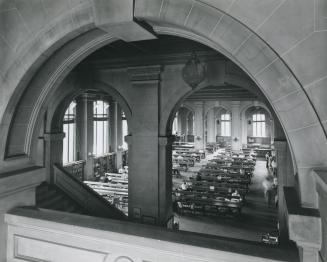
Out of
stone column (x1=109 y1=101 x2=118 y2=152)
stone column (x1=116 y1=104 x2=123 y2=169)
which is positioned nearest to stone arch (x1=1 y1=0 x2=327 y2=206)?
stone column (x1=109 y1=101 x2=118 y2=152)

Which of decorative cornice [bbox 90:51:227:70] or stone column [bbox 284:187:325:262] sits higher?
decorative cornice [bbox 90:51:227:70]

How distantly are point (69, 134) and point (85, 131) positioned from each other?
3.83ft

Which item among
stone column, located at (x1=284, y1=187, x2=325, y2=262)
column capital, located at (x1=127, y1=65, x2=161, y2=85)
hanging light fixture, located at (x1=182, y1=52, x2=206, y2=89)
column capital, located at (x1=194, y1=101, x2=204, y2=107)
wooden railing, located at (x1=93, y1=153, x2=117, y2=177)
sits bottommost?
wooden railing, located at (x1=93, y1=153, x2=117, y2=177)

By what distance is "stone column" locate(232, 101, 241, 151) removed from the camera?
92.8ft

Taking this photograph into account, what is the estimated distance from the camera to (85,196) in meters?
8.66

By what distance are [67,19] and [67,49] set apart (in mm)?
549

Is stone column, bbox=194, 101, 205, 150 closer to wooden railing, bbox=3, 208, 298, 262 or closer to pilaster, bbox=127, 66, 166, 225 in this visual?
pilaster, bbox=127, 66, 166, 225

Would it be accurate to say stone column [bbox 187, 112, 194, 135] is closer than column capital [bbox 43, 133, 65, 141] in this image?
No

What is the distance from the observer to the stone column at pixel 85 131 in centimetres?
1789

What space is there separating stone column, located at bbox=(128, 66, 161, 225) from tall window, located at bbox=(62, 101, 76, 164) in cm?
975

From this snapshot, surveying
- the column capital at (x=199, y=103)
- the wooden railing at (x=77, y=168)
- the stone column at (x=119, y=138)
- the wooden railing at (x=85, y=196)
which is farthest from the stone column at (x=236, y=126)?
the wooden railing at (x=85, y=196)

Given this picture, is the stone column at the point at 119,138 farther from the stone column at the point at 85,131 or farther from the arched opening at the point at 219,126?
Answer: the arched opening at the point at 219,126

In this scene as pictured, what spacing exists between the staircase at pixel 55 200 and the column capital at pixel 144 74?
4370 mm

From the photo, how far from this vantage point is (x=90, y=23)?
289cm
